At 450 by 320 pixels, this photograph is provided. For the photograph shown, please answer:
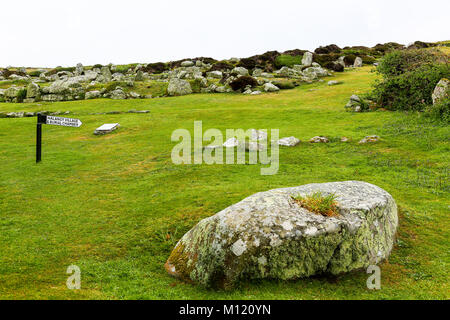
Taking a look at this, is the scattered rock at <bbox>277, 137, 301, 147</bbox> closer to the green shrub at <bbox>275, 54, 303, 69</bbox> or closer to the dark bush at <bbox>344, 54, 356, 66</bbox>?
the green shrub at <bbox>275, 54, 303, 69</bbox>

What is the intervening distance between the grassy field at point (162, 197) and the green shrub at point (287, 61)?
45.6 m

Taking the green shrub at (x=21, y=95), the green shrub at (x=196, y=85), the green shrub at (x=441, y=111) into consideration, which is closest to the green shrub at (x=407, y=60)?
the green shrub at (x=441, y=111)

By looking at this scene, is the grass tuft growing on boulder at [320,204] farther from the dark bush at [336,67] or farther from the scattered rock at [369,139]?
the dark bush at [336,67]

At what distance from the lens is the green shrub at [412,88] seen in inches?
1109

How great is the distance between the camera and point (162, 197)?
1440 centimetres

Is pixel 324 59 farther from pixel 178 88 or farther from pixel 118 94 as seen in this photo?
pixel 118 94

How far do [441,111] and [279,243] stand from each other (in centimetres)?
2368

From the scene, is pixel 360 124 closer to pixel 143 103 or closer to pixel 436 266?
pixel 436 266

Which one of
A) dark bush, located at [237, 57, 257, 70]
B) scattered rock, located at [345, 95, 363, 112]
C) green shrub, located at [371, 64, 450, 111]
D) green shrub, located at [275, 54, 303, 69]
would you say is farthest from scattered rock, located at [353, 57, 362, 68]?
scattered rock, located at [345, 95, 363, 112]

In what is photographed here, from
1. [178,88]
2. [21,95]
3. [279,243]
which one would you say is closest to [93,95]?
[21,95]

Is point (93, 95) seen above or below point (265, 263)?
above
